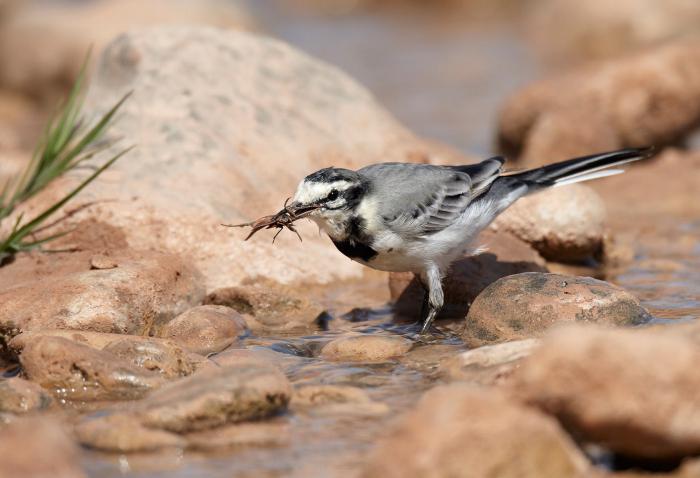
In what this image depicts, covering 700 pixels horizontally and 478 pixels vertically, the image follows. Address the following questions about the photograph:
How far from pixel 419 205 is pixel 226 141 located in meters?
2.54

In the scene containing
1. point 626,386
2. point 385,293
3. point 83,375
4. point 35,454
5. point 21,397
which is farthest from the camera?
point 385,293

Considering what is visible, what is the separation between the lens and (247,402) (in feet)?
17.1

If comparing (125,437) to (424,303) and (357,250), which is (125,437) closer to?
(357,250)

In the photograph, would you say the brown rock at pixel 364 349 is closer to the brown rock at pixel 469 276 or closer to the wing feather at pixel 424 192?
the wing feather at pixel 424 192

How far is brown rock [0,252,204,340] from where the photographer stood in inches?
264

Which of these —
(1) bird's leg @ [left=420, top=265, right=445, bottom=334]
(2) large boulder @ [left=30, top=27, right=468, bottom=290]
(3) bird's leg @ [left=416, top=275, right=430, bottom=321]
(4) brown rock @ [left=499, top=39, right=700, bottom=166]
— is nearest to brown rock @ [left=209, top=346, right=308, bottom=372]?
(1) bird's leg @ [left=420, top=265, right=445, bottom=334]

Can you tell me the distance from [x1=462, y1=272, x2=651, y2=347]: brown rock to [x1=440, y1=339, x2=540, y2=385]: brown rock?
25.6 inches

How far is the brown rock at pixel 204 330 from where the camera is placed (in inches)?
270

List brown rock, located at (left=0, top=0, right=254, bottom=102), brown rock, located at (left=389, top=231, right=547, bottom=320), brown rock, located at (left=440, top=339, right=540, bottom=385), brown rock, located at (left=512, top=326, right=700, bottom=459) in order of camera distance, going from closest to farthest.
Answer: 1. brown rock, located at (left=512, top=326, right=700, bottom=459)
2. brown rock, located at (left=440, top=339, right=540, bottom=385)
3. brown rock, located at (left=389, top=231, right=547, bottom=320)
4. brown rock, located at (left=0, top=0, right=254, bottom=102)

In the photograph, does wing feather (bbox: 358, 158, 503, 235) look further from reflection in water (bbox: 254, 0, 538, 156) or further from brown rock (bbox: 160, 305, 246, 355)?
reflection in water (bbox: 254, 0, 538, 156)

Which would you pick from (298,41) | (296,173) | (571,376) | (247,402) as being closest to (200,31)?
(296,173)

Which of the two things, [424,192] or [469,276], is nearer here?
[424,192]

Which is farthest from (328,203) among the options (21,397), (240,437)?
(21,397)

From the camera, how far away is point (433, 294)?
7.33m
